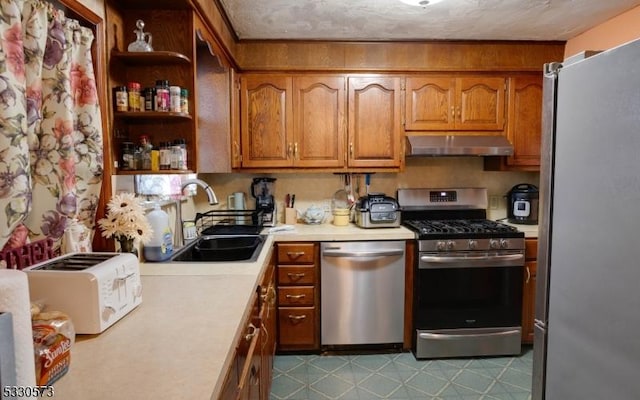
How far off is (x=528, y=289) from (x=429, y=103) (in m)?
1.50

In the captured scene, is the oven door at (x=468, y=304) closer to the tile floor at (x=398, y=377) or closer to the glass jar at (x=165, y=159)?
the tile floor at (x=398, y=377)

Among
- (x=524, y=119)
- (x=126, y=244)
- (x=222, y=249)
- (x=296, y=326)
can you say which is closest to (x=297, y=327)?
(x=296, y=326)

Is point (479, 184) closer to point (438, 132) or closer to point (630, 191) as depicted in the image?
point (438, 132)

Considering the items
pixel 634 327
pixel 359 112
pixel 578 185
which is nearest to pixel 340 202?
pixel 359 112

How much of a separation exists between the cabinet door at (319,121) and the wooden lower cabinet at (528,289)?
4.78ft

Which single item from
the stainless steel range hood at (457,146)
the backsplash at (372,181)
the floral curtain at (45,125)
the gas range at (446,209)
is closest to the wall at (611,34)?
the stainless steel range hood at (457,146)

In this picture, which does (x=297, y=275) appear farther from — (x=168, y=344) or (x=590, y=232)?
(x=590, y=232)

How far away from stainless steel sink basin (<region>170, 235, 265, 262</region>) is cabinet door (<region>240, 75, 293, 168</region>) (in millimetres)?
605

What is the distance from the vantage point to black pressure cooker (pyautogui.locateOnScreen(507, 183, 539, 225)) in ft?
9.49

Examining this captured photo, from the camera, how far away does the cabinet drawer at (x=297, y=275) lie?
8.50ft

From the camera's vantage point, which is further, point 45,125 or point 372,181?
point 372,181

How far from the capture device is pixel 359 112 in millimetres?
2775

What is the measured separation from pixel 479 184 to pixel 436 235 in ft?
3.06

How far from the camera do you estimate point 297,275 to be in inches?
102
